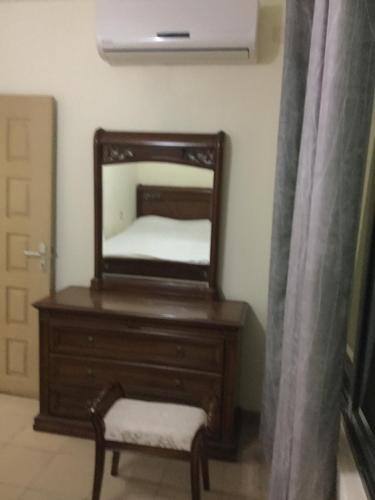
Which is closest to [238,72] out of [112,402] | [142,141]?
[142,141]

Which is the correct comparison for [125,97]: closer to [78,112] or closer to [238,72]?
[78,112]

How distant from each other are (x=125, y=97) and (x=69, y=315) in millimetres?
1325

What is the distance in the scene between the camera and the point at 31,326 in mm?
2973

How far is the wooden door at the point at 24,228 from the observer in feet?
9.21

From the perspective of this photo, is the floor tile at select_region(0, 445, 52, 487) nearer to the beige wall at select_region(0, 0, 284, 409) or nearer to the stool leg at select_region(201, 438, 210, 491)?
the stool leg at select_region(201, 438, 210, 491)

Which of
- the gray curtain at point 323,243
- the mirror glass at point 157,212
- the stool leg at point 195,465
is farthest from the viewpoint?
the mirror glass at point 157,212

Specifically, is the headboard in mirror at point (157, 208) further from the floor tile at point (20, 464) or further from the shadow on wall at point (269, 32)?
the floor tile at point (20, 464)

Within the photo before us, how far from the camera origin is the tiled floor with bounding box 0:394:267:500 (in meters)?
2.16

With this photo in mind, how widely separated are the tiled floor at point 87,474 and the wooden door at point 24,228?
1.65 ft

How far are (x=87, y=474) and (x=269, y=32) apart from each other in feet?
8.28

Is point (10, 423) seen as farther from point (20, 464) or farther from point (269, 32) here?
point (269, 32)

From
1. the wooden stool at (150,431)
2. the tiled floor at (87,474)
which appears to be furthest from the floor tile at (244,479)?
the wooden stool at (150,431)

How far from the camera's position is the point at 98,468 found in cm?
198

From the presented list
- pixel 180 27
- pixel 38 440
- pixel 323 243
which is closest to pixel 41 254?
pixel 38 440
